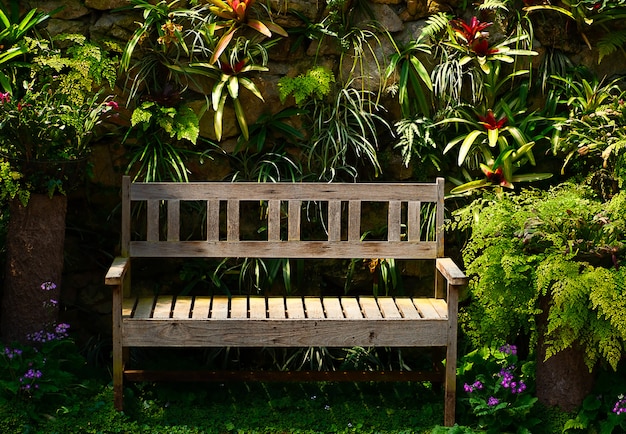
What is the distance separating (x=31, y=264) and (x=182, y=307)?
0.79m

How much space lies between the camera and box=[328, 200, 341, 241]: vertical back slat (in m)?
4.56

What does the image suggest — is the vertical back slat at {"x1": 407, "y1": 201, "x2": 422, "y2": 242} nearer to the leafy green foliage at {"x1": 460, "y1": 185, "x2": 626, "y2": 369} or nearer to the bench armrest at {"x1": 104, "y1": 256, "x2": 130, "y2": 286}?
the leafy green foliage at {"x1": 460, "y1": 185, "x2": 626, "y2": 369}

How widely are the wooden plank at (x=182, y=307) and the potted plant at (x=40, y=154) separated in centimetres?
63

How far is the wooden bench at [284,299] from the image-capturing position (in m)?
4.05

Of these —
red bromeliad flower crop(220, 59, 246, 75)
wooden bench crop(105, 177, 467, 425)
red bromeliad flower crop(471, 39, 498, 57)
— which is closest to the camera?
wooden bench crop(105, 177, 467, 425)

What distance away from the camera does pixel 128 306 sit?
4254 mm

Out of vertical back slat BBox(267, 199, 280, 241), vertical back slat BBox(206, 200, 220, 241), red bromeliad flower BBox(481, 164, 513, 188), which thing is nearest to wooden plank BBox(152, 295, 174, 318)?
vertical back slat BBox(206, 200, 220, 241)

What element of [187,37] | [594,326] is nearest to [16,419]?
[187,37]

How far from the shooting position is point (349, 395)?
14.9 feet

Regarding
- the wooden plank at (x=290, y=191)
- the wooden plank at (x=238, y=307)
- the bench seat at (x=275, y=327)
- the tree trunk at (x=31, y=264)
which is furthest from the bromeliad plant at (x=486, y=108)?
the tree trunk at (x=31, y=264)

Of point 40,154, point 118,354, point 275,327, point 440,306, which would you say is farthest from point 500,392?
point 40,154

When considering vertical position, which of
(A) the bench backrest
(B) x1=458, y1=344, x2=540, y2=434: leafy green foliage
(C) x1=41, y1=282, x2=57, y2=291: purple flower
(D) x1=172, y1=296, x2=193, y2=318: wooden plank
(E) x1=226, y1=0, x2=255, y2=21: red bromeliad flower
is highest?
(E) x1=226, y1=0, x2=255, y2=21: red bromeliad flower

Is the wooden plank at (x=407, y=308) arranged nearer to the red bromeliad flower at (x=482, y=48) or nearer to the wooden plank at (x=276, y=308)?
the wooden plank at (x=276, y=308)

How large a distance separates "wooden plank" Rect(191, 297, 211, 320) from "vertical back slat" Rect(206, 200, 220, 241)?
313mm
